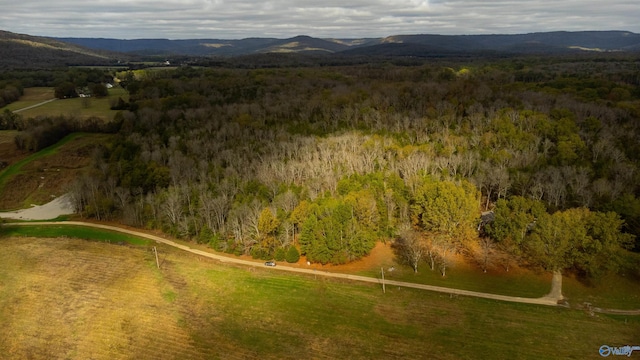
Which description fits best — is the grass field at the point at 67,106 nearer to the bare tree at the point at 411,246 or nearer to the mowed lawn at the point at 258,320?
the mowed lawn at the point at 258,320

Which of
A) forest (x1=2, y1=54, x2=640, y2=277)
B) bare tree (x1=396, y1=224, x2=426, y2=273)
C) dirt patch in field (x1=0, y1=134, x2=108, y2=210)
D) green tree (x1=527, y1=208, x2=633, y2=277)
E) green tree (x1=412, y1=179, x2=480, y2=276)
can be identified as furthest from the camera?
dirt patch in field (x1=0, y1=134, x2=108, y2=210)

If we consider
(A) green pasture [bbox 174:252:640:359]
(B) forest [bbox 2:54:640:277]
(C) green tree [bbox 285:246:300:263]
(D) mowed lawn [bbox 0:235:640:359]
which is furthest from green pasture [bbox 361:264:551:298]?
(C) green tree [bbox 285:246:300:263]

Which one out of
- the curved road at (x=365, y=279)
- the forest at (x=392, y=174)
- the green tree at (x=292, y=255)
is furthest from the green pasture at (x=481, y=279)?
the green tree at (x=292, y=255)

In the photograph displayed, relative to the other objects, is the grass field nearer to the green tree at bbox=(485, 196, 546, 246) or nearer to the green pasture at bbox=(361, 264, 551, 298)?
the green pasture at bbox=(361, 264, 551, 298)

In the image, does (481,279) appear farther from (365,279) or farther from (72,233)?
(72,233)

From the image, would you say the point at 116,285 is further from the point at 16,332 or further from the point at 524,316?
the point at 524,316

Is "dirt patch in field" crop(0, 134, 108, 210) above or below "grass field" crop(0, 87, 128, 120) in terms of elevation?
below
